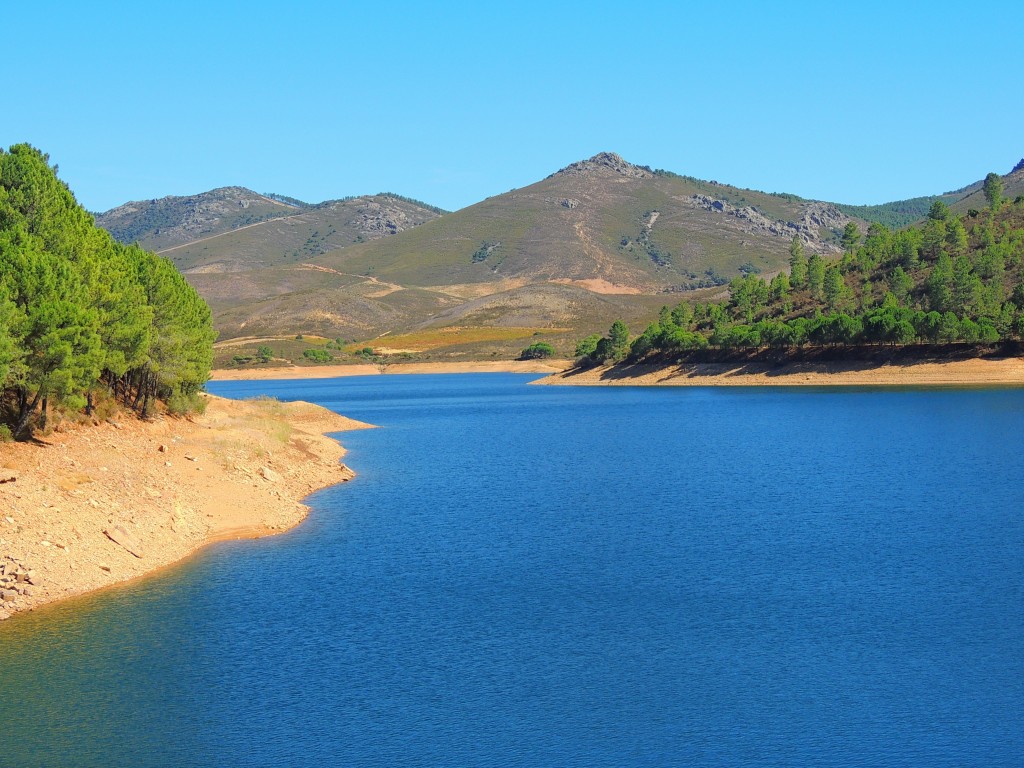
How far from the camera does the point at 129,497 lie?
38500 millimetres

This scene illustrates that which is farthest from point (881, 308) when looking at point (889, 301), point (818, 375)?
point (818, 375)

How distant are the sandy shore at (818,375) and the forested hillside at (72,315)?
3413 inches

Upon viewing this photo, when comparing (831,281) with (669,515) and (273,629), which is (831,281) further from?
(273,629)

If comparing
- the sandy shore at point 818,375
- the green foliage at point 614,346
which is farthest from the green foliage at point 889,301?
the sandy shore at point 818,375

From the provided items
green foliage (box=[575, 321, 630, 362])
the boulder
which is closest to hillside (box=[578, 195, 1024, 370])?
green foliage (box=[575, 321, 630, 362])

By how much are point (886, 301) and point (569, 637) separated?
12263 cm

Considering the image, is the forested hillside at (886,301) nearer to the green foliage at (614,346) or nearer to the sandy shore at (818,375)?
the green foliage at (614,346)

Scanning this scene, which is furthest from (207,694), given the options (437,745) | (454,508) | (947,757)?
(454,508)

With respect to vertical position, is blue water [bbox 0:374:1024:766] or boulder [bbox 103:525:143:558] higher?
boulder [bbox 103:525:143:558]

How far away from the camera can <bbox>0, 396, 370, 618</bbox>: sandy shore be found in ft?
104

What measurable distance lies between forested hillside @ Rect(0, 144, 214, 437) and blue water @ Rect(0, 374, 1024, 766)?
10.8 metres

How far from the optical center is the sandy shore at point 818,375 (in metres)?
117

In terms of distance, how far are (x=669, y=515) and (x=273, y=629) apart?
2117 centimetres

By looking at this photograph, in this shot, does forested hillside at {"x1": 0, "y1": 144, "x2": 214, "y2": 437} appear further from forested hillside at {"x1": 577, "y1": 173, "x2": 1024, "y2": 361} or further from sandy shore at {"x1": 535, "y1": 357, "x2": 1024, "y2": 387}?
forested hillside at {"x1": 577, "y1": 173, "x2": 1024, "y2": 361}
